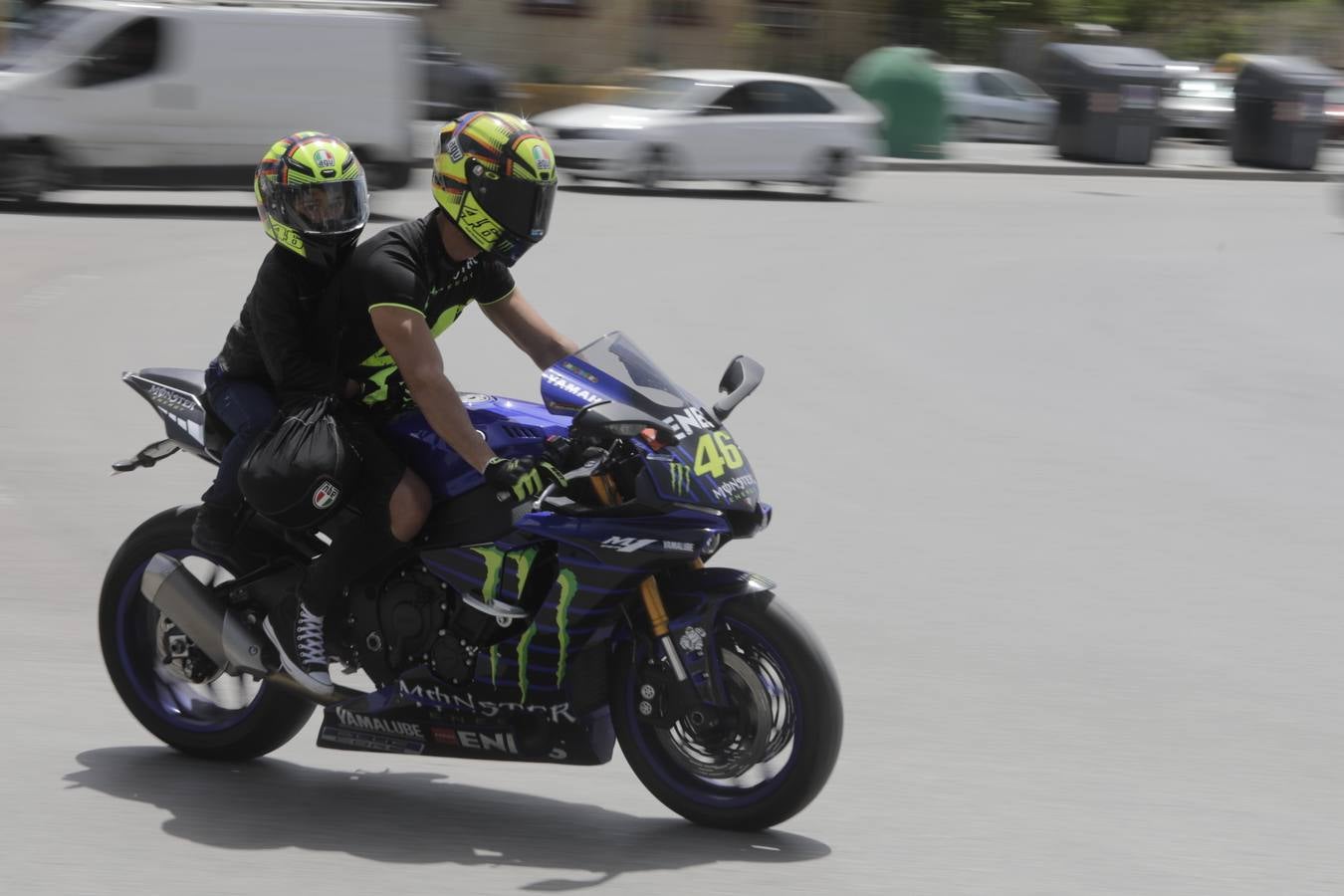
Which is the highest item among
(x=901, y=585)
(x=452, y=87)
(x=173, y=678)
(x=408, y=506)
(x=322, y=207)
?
(x=322, y=207)

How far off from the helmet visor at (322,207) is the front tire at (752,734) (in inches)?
51.6

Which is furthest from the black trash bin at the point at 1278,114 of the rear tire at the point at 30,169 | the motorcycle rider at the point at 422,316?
the motorcycle rider at the point at 422,316

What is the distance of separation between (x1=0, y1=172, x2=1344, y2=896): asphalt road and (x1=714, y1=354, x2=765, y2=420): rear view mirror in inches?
42.6

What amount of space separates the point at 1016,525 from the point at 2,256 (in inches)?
396

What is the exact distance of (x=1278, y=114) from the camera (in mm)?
30703

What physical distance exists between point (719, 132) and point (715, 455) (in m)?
18.6

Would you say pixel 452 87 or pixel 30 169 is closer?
pixel 30 169

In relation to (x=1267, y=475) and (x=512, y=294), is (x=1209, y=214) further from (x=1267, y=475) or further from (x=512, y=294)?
(x=512, y=294)

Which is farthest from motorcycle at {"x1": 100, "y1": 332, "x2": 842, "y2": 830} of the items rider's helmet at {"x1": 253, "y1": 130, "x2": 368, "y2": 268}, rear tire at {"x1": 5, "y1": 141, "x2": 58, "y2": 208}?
rear tire at {"x1": 5, "y1": 141, "x2": 58, "y2": 208}

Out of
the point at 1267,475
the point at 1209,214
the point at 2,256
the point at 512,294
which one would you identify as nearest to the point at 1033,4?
the point at 1209,214

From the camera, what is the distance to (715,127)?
22625 mm

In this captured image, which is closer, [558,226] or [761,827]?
[761,827]

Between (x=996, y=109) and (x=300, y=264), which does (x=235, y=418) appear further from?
(x=996, y=109)

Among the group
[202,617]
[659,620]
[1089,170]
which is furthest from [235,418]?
[1089,170]
